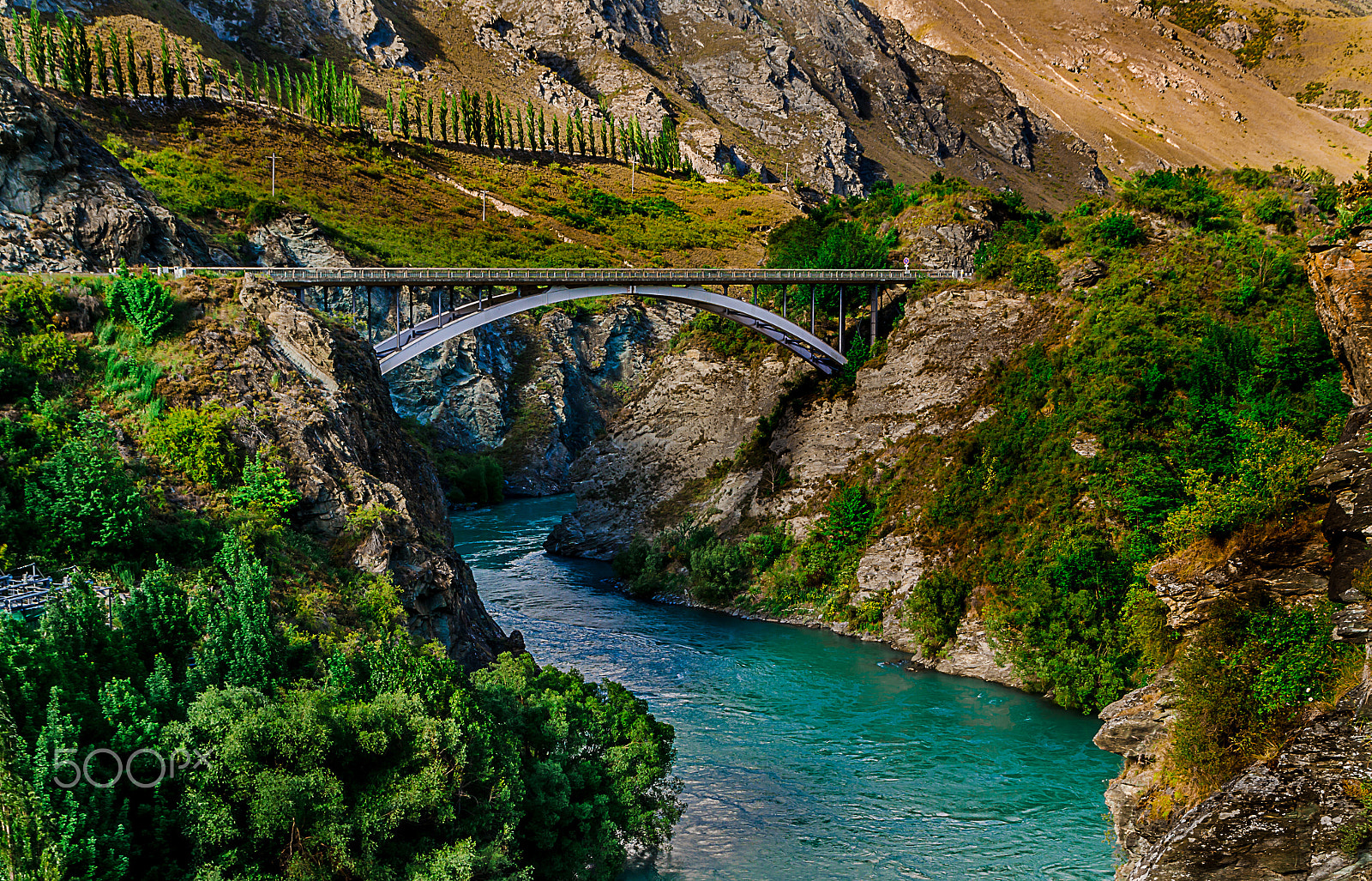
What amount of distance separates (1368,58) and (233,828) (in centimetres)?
20824

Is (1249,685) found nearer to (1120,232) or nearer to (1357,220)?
(1357,220)

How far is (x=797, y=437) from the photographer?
42656mm

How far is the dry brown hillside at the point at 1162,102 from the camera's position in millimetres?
160500

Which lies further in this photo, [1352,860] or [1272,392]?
[1272,392]

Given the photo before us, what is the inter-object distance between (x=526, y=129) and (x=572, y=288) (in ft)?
266

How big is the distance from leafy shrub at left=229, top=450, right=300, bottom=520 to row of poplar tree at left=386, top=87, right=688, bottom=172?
8396 centimetres

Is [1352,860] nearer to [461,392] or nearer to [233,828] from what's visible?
[233,828]

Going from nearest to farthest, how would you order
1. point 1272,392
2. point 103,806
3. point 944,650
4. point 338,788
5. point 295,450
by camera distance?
point 103,806 → point 338,788 → point 295,450 → point 1272,392 → point 944,650

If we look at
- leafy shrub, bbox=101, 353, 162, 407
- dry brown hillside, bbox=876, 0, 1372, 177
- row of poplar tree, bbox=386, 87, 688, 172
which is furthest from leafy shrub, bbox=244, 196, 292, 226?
dry brown hillside, bbox=876, 0, 1372, 177

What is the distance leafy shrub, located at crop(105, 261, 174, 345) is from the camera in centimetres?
2203

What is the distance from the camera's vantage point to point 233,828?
11.4 meters

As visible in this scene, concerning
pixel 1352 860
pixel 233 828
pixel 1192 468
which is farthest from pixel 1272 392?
pixel 233 828

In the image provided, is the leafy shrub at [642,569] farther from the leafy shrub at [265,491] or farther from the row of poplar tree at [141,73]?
the row of poplar tree at [141,73]

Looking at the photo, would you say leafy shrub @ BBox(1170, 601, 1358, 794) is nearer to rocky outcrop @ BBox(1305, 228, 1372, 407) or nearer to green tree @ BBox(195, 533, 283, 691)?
rocky outcrop @ BBox(1305, 228, 1372, 407)
